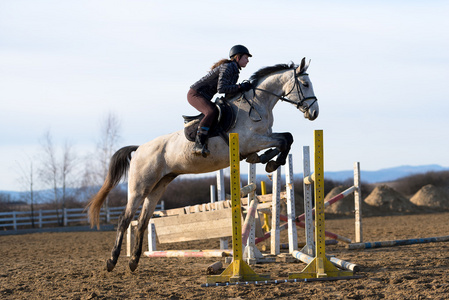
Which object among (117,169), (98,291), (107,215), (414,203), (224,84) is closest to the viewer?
(98,291)

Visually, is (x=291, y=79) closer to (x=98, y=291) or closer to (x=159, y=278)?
(x=159, y=278)

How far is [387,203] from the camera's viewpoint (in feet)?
A: 80.4

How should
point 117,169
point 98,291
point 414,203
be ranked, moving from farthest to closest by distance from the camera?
1. point 414,203
2. point 117,169
3. point 98,291

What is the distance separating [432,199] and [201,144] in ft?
74.5

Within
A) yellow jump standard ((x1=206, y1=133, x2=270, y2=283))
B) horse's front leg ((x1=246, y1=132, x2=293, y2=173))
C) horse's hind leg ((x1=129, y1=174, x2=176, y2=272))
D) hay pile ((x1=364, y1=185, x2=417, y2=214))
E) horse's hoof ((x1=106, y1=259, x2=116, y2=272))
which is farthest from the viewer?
hay pile ((x1=364, y1=185, x2=417, y2=214))

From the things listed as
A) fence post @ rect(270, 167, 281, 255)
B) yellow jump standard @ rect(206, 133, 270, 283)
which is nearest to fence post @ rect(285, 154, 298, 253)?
fence post @ rect(270, 167, 281, 255)

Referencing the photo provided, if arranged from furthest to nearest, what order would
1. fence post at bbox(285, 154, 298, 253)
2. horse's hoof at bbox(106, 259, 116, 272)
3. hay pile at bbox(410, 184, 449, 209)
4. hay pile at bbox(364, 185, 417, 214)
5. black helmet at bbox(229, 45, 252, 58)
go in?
hay pile at bbox(410, 184, 449, 209) → hay pile at bbox(364, 185, 417, 214) → fence post at bbox(285, 154, 298, 253) → horse's hoof at bbox(106, 259, 116, 272) → black helmet at bbox(229, 45, 252, 58)

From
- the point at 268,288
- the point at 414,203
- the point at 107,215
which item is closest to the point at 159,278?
the point at 268,288

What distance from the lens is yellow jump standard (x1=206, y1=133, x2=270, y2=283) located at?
16.8 feet

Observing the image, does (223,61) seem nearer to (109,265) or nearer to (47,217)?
(109,265)

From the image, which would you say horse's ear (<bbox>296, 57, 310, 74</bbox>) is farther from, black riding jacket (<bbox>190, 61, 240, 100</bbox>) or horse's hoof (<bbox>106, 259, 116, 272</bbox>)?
horse's hoof (<bbox>106, 259, 116, 272</bbox>)

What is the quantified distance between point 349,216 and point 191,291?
1872 centimetres

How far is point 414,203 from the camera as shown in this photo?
2633 centimetres

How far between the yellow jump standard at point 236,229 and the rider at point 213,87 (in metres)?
0.85
